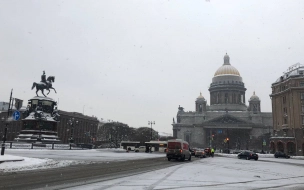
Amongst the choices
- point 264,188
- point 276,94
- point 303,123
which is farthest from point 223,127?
point 264,188

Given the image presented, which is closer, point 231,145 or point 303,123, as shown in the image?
point 303,123

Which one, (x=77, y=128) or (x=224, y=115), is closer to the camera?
(x=77, y=128)

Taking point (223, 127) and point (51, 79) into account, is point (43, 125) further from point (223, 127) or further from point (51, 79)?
point (223, 127)

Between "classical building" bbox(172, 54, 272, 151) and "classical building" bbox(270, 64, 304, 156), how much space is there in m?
46.8

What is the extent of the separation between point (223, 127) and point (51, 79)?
94825mm

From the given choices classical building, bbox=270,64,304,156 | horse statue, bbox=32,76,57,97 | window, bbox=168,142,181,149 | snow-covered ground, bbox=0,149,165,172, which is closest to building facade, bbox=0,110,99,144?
horse statue, bbox=32,76,57,97

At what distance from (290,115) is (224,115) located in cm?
6052

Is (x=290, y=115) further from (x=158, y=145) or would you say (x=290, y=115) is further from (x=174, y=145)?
(x=174, y=145)

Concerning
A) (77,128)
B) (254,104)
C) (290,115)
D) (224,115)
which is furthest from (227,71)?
(77,128)

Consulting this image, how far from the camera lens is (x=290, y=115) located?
256 ft

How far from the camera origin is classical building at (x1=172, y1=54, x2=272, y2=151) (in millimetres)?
137750

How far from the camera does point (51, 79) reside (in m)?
60.6

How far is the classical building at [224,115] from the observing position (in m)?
138

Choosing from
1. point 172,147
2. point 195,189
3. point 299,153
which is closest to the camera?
point 195,189
